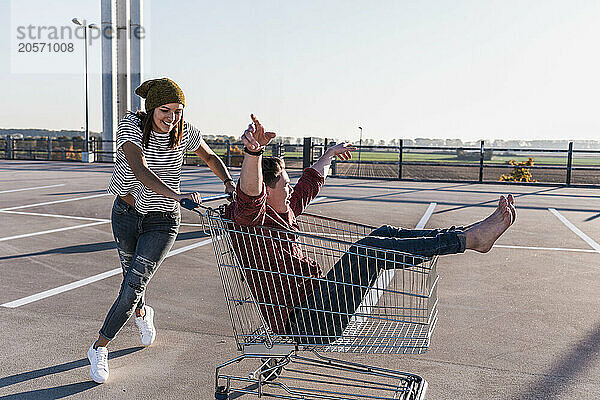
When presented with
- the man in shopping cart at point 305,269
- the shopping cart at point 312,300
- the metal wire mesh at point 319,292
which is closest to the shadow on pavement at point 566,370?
the shopping cart at point 312,300

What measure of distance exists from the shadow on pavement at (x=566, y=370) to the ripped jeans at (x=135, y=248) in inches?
89.0

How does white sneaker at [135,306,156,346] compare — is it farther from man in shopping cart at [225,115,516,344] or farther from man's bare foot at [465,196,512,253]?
man's bare foot at [465,196,512,253]

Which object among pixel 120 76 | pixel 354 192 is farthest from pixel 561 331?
pixel 120 76

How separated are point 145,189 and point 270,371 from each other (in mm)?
1294

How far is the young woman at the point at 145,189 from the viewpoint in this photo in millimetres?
3471

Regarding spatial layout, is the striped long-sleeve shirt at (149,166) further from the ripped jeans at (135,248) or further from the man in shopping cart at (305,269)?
the man in shopping cart at (305,269)

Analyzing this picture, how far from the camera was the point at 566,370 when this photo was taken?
150 inches

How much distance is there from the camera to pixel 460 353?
4.08 metres

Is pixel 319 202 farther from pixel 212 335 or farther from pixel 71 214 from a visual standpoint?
pixel 212 335

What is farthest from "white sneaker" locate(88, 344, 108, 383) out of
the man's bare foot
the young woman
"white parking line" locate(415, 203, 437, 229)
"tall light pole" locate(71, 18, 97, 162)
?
"tall light pole" locate(71, 18, 97, 162)

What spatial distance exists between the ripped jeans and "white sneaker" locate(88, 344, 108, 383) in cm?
9

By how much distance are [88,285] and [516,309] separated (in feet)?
12.5

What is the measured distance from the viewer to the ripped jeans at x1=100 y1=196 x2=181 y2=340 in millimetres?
3629

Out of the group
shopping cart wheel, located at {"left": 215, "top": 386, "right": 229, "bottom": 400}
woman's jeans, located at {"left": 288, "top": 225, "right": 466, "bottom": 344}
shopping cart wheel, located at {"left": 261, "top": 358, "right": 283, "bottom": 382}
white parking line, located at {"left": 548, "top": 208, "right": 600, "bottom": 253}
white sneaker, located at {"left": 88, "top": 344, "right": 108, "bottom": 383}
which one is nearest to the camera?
woman's jeans, located at {"left": 288, "top": 225, "right": 466, "bottom": 344}
